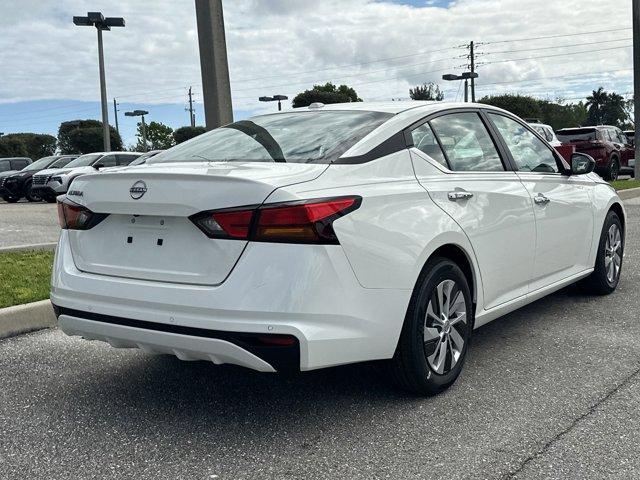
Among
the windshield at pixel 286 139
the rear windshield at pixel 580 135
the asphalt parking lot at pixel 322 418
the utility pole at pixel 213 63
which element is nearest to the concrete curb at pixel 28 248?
the utility pole at pixel 213 63

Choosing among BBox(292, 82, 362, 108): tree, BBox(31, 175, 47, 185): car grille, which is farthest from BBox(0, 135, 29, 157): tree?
BBox(31, 175, 47, 185): car grille

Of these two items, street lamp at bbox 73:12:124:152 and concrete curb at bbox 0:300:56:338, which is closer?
concrete curb at bbox 0:300:56:338

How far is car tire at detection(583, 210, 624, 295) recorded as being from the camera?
5773mm

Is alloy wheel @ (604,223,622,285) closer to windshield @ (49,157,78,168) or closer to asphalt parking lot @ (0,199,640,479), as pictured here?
asphalt parking lot @ (0,199,640,479)

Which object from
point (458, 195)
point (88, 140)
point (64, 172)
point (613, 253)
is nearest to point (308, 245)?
point (458, 195)

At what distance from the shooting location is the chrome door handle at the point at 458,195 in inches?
150

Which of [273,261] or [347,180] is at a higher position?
[347,180]

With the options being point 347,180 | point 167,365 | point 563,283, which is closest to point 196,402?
point 167,365

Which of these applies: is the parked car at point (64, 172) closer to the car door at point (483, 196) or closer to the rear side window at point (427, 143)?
the car door at point (483, 196)

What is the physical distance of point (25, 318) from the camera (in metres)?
5.23

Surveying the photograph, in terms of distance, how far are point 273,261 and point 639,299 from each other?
4.06m

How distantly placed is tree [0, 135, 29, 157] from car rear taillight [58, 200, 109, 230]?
68.5m

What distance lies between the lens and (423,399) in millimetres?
3662

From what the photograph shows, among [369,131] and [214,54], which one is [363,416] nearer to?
[369,131]
